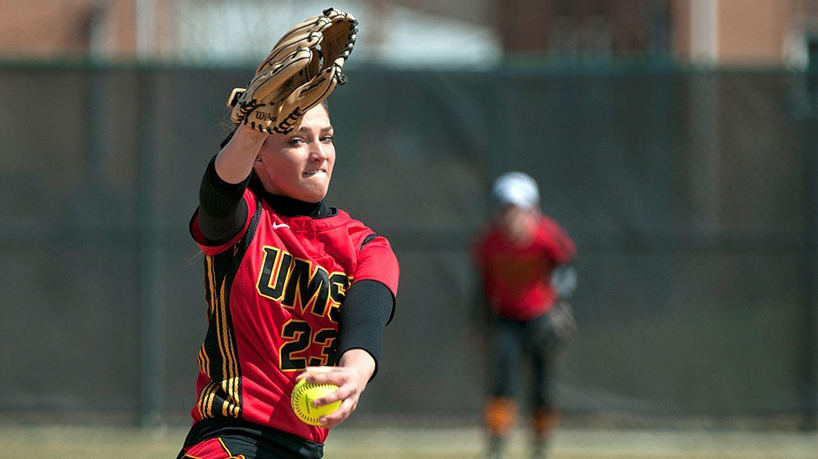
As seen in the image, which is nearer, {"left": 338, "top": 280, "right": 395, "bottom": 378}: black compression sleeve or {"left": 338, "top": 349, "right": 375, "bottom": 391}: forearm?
{"left": 338, "top": 349, "right": 375, "bottom": 391}: forearm

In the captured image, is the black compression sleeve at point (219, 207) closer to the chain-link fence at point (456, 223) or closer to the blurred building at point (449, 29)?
the chain-link fence at point (456, 223)

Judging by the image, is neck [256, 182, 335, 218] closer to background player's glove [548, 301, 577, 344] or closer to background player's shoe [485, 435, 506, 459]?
background player's shoe [485, 435, 506, 459]

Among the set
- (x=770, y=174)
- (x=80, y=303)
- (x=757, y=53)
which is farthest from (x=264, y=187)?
(x=757, y=53)

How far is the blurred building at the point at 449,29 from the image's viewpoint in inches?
574

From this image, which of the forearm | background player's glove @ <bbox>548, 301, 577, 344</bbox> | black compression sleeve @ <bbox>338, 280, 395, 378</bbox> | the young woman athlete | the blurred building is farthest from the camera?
the blurred building

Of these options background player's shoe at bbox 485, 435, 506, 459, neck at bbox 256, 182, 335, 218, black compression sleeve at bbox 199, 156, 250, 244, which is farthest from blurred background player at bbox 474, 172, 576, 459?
black compression sleeve at bbox 199, 156, 250, 244

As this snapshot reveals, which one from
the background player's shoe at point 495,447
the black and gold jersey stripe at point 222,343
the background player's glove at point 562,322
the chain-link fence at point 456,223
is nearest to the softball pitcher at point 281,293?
the black and gold jersey stripe at point 222,343

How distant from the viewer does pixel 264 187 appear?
2.93 metres

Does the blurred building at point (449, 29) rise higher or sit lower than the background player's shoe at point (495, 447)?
higher

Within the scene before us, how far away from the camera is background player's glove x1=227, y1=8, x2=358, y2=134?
7.85ft

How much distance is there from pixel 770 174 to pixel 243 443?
A: 246 inches

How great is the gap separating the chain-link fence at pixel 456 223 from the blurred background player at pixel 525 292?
1.56 feet

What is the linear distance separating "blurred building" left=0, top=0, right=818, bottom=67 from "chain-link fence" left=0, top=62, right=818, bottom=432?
5.32m

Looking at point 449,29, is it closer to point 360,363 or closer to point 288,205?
point 288,205
